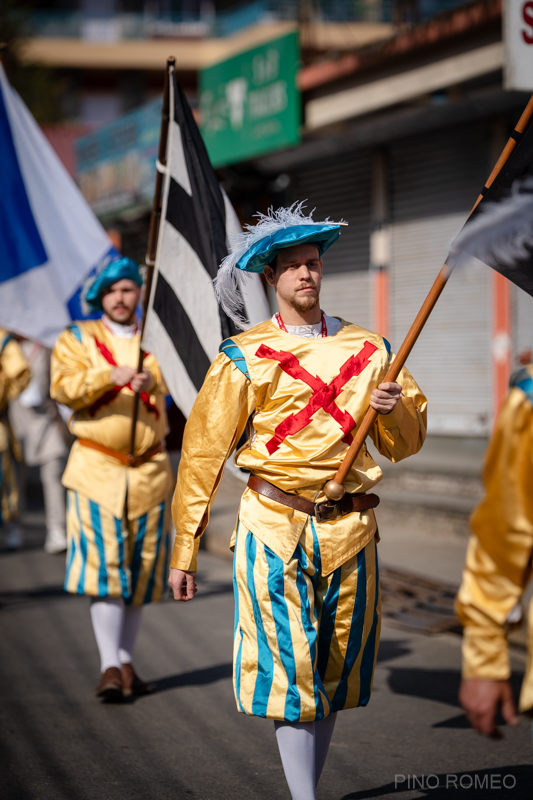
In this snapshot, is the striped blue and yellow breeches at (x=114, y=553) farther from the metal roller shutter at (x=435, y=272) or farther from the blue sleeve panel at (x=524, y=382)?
the metal roller shutter at (x=435, y=272)

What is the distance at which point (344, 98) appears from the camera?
11070mm

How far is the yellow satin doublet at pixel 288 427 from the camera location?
3.04 metres

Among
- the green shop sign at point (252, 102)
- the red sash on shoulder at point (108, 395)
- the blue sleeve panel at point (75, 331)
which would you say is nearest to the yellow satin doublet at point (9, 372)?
the blue sleeve panel at point (75, 331)

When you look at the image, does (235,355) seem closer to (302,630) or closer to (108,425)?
(302,630)

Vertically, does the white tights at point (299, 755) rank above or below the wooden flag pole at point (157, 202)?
below

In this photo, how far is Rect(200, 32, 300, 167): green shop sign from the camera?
1157cm

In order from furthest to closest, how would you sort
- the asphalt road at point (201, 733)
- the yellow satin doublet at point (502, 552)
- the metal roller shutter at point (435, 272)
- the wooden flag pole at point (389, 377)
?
the metal roller shutter at point (435, 272) < the asphalt road at point (201, 733) < the wooden flag pole at point (389, 377) < the yellow satin doublet at point (502, 552)

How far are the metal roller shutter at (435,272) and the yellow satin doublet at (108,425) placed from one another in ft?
19.8

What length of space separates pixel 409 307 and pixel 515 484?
378 inches

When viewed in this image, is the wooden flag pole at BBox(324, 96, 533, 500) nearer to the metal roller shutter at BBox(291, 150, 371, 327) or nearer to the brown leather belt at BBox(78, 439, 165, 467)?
→ the brown leather belt at BBox(78, 439, 165, 467)

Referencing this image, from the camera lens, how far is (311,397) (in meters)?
3.05

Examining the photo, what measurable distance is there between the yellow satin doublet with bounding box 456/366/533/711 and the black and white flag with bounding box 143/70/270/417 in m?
2.22

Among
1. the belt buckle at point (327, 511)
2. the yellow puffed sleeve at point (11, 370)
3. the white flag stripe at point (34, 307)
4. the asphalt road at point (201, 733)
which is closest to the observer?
the belt buckle at point (327, 511)

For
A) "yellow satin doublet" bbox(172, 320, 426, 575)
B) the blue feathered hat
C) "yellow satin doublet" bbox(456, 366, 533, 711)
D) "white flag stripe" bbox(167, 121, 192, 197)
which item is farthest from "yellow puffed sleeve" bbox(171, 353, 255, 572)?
the blue feathered hat
